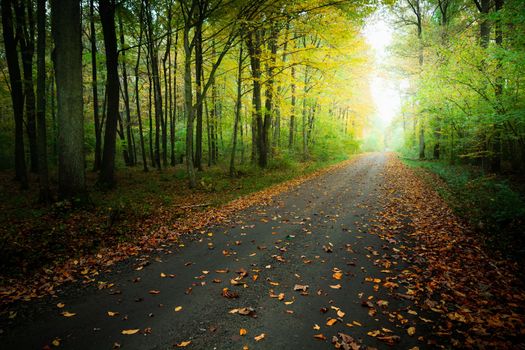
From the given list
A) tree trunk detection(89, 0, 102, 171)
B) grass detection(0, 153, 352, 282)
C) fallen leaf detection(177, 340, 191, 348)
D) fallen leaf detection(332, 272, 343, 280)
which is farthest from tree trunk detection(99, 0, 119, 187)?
fallen leaf detection(332, 272, 343, 280)

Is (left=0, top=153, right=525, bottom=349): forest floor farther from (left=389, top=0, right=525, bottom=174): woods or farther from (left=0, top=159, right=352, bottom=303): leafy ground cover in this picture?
(left=389, top=0, right=525, bottom=174): woods

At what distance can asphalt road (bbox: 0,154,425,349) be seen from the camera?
129 inches

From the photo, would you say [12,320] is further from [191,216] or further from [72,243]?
[191,216]

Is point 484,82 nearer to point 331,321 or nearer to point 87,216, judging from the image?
point 331,321

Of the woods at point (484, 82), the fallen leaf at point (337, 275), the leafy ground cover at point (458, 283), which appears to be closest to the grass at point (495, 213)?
the leafy ground cover at point (458, 283)

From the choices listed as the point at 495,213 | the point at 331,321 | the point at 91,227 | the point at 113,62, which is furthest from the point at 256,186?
the point at 331,321

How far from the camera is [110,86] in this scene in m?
11.7

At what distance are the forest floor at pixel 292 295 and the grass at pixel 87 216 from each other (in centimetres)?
81

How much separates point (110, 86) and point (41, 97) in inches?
155

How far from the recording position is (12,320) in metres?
3.58

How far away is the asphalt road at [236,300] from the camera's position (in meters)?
3.28

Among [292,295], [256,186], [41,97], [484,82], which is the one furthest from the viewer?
[256,186]

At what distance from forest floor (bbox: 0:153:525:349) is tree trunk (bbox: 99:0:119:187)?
6979 mm

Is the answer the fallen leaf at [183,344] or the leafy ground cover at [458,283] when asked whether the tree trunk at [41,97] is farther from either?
the leafy ground cover at [458,283]
